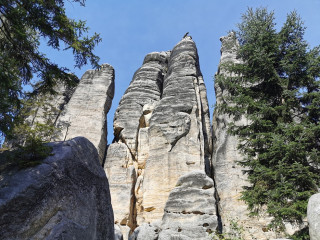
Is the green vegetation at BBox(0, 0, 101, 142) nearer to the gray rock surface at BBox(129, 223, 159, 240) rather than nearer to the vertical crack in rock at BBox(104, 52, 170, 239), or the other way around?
the gray rock surface at BBox(129, 223, 159, 240)

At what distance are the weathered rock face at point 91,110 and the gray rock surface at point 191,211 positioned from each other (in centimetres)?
941

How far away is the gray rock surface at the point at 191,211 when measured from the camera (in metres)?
12.9

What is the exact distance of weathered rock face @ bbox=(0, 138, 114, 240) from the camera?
4.52 meters

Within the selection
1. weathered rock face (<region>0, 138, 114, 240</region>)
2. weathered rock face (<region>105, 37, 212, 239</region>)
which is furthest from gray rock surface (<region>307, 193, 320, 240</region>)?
weathered rock face (<region>105, 37, 212, 239</region>)

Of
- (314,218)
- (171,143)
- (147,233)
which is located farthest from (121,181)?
(314,218)

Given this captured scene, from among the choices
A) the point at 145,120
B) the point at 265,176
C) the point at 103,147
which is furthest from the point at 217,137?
the point at 265,176

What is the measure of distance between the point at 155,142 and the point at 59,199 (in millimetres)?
15269

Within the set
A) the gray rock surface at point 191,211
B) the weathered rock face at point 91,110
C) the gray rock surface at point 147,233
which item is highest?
the weathered rock face at point 91,110

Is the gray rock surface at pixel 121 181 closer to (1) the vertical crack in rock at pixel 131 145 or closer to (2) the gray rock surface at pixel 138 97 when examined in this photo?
(1) the vertical crack in rock at pixel 131 145

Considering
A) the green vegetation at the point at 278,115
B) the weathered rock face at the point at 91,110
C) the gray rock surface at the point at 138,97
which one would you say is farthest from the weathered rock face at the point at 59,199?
the weathered rock face at the point at 91,110

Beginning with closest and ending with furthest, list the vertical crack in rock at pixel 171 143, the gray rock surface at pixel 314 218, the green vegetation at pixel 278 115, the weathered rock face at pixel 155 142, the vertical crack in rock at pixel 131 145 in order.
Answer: the gray rock surface at pixel 314 218 < the green vegetation at pixel 278 115 < the vertical crack in rock at pixel 171 143 < the weathered rock face at pixel 155 142 < the vertical crack in rock at pixel 131 145

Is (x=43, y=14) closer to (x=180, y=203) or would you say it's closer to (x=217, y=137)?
(x=180, y=203)

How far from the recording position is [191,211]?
13.8 meters

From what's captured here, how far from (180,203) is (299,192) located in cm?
688
